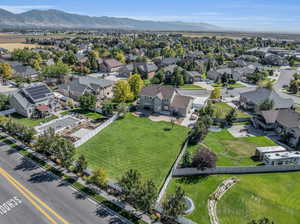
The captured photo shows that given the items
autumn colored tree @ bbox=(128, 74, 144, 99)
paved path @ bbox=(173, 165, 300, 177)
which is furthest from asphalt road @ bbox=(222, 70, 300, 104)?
paved path @ bbox=(173, 165, 300, 177)

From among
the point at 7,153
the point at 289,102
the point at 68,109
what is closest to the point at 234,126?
the point at 289,102

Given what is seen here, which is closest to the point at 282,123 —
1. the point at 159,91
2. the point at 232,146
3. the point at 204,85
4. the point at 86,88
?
the point at 232,146

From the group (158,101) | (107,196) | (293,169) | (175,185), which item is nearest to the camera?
(107,196)

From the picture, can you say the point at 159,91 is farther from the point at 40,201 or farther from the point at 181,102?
the point at 40,201

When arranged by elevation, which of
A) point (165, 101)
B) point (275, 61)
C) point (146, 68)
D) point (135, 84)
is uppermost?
point (275, 61)

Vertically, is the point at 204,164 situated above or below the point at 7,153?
above

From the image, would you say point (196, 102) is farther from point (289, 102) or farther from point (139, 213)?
point (139, 213)

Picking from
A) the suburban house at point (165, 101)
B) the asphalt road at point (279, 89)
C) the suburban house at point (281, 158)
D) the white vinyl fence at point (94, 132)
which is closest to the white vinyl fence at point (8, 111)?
the white vinyl fence at point (94, 132)
